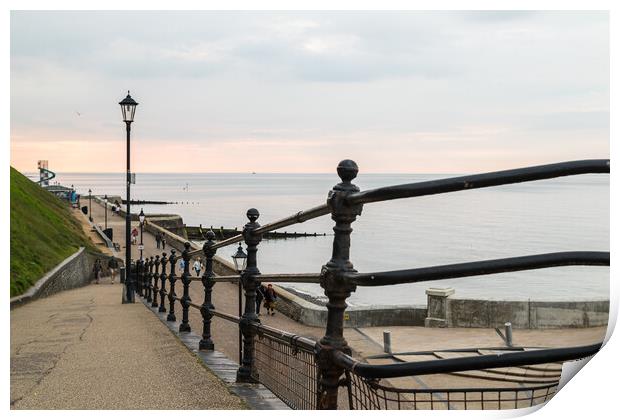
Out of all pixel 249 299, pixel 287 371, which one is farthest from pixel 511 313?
pixel 287 371

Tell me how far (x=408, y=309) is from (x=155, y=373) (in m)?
11.2

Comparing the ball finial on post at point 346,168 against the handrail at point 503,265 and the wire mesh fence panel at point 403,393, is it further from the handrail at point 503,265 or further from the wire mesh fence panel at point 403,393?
the wire mesh fence panel at point 403,393

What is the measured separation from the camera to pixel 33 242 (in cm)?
2473

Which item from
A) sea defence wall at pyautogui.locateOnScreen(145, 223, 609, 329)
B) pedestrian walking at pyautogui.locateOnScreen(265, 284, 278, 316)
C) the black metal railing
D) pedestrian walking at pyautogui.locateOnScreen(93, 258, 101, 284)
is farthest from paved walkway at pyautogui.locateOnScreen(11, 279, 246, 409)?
pedestrian walking at pyautogui.locateOnScreen(93, 258, 101, 284)

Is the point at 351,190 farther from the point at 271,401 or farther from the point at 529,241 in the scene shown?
the point at 529,241

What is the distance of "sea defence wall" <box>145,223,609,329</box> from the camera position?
1295 centimetres

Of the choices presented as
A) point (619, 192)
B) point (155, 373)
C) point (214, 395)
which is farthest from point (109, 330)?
point (619, 192)

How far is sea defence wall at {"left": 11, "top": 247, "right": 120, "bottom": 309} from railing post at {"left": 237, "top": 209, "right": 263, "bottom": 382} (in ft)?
39.5

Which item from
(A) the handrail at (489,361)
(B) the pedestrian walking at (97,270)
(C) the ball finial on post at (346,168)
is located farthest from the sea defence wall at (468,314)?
(B) the pedestrian walking at (97,270)

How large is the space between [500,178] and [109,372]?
4590mm

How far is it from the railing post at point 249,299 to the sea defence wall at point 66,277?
1203cm

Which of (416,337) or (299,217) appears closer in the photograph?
(299,217)

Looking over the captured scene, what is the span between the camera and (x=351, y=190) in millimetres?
2605

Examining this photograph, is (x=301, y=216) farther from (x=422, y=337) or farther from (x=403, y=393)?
(x=422, y=337)
